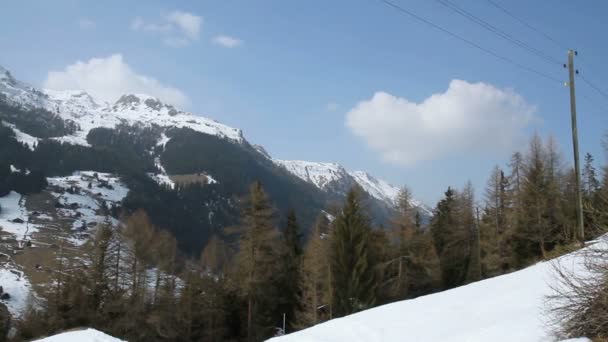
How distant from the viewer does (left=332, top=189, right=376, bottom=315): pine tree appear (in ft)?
103

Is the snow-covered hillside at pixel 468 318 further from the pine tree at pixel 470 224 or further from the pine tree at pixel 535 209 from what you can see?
the pine tree at pixel 470 224

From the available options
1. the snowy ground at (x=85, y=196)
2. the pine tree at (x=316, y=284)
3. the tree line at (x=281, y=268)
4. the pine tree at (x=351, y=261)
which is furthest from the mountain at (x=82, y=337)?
the snowy ground at (x=85, y=196)

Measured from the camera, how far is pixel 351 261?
3197 centimetres

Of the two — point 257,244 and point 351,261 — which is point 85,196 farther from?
point 351,261

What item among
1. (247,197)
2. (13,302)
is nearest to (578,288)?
(247,197)

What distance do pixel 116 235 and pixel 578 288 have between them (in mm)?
32370

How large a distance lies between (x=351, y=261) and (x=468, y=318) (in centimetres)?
2224

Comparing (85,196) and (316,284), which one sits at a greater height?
(85,196)

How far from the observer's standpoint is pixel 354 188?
33875 mm

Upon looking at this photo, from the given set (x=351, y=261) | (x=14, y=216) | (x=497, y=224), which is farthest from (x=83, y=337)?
(x=14, y=216)

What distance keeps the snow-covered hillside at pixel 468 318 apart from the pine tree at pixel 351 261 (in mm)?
18170

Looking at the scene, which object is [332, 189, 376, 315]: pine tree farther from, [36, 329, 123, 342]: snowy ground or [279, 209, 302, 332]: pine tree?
[36, 329, 123, 342]: snowy ground

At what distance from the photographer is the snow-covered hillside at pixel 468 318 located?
7.71m

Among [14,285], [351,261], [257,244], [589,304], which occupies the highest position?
[257,244]
